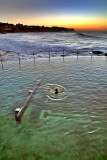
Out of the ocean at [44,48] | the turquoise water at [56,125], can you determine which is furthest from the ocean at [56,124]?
the ocean at [44,48]

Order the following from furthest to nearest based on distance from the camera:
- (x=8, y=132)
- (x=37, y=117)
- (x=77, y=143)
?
(x=37, y=117), (x=8, y=132), (x=77, y=143)

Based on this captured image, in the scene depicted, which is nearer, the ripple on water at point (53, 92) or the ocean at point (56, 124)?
the ocean at point (56, 124)

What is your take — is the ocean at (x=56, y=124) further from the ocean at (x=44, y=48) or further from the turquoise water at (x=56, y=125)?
the ocean at (x=44, y=48)

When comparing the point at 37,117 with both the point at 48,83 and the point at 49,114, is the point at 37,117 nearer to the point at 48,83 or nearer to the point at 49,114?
the point at 49,114

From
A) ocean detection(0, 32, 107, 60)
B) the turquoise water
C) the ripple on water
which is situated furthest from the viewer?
ocean detection(0, 32, 107, 60)

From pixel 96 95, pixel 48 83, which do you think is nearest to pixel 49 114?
pixel 96 95

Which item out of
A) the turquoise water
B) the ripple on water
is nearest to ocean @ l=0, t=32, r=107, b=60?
the ripple on water

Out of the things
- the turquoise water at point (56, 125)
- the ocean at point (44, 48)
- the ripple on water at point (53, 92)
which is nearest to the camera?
the turquoise water at point (56, 125)

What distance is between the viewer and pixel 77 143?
6.64m

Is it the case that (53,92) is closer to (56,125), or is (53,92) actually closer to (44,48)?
(56,125)

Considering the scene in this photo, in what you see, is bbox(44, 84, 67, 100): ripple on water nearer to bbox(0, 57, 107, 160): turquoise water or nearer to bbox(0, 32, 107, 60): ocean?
bbox(0, 57, 107, 160): turquoise water

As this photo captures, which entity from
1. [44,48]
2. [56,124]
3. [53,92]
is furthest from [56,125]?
[44,48]

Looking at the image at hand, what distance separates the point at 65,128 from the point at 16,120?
3239 millimetres

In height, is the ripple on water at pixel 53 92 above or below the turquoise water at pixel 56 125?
above
